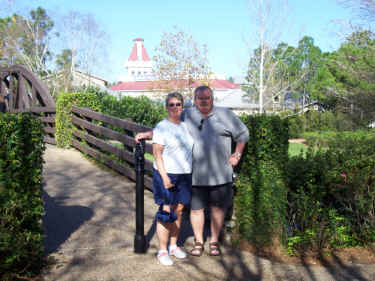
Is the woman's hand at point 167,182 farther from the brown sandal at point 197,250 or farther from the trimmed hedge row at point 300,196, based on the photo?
the trimmed hedge row at point 300,196

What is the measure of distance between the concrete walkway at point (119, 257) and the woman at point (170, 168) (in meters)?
0.31

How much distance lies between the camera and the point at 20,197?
3326mm

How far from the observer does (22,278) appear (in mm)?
3324

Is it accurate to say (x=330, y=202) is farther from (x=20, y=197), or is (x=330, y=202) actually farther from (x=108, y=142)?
(x=108, y=142)

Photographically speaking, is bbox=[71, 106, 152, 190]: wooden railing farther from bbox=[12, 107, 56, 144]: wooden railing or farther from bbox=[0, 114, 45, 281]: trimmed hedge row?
bbox=[0, 114, 45, 281]: trimmed hedge row

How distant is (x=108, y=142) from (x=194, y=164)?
4951 millimetres

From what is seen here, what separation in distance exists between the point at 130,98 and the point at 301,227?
16786mm

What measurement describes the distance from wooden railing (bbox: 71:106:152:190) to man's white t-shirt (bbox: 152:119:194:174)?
2233 millimetres

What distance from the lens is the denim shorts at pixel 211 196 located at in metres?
4.07

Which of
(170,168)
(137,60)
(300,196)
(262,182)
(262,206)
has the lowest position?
(262,206)

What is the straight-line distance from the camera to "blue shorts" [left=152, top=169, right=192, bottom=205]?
3732 millimetres

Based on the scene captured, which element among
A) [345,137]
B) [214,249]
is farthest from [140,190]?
[345,137]

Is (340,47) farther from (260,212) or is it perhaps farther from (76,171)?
(260,212)

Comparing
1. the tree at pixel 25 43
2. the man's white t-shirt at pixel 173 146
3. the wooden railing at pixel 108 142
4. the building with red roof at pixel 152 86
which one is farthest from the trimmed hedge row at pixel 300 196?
the tree at pixel 25 43
